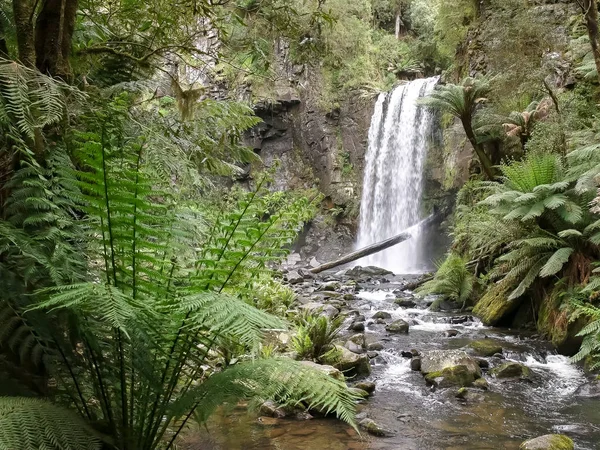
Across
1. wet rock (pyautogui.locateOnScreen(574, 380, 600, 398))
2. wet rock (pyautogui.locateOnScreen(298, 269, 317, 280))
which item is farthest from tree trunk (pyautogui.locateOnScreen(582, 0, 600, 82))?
wet rock (pyautogui.locateOnScreen(298, 269, 317, 280))

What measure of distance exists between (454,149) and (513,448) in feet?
37.7

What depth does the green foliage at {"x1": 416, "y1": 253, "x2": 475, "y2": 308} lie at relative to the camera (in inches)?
323

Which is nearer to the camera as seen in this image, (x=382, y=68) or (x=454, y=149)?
(x=454, y=149)

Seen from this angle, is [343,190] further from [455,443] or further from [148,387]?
[148,387]

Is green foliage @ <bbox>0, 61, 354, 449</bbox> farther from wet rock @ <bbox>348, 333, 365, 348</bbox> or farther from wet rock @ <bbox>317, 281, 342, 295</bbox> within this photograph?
wet rock @ <bbox>317, 281, 342, 295</bbox>

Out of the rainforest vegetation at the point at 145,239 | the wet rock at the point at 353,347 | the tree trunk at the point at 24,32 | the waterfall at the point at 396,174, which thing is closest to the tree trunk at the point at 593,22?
the rainforest vegetation at the point at 145,239

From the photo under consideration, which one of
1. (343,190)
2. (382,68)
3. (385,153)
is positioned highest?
(382,68)

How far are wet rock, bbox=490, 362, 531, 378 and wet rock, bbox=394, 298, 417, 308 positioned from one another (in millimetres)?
3717

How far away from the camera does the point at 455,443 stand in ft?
10.9

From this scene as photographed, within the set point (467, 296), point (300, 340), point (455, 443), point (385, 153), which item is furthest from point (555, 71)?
point (385, 153)

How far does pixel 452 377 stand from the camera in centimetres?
460

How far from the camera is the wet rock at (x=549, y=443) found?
3.05 meters

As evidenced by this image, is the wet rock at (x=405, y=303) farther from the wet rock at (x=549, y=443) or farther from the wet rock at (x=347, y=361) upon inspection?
the wet rock at (x=549, y=443)

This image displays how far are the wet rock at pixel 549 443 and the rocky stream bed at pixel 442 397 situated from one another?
0.06 ft
